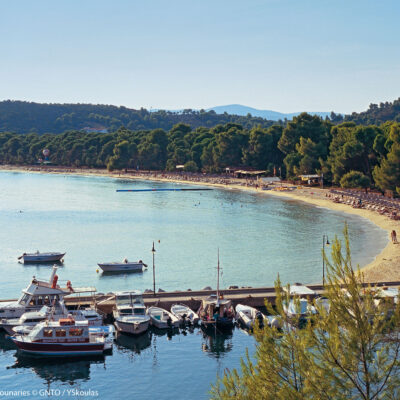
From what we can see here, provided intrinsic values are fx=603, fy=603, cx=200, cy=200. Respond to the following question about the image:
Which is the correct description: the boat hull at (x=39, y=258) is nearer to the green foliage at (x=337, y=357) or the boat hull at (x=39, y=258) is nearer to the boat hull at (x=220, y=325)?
the boat hull at (x=220, y=325)

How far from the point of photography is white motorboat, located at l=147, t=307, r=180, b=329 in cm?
4231

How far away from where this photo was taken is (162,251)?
74875 mm

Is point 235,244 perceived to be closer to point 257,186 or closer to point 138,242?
point 138,242

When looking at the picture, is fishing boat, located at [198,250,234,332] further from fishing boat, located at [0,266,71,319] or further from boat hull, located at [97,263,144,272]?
boat hull, located at [97,263,144,272]

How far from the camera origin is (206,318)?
140 feet

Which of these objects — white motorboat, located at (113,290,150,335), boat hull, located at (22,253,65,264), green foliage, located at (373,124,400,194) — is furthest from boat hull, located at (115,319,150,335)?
green foliage, located at (373,124,400,194)

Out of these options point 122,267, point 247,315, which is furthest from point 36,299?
point 122,267

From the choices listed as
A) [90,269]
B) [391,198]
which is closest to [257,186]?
[391,198]

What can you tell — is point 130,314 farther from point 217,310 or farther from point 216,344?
point 216,344

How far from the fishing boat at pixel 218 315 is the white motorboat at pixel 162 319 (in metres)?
2.02

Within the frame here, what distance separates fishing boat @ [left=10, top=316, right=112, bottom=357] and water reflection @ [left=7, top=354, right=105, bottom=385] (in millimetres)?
439

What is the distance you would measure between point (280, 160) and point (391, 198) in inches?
2463

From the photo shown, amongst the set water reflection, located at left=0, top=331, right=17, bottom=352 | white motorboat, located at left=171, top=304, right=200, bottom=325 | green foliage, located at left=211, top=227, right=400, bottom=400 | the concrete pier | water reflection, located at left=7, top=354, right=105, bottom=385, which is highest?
green foliage, located at left=211, top=227, right=400, bottom=400

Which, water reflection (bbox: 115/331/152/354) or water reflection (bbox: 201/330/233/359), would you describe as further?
water reflection (bbox: 115/331/152/354)
